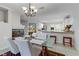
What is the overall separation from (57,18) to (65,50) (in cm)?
61

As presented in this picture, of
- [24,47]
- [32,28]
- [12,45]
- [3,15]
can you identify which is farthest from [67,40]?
[3,15]

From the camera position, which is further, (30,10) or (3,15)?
(30,10)

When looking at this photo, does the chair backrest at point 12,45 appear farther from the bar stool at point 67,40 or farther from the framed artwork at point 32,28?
the bar stool at point 67,40

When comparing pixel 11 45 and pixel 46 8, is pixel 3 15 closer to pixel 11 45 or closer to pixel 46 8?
pixel 11 45

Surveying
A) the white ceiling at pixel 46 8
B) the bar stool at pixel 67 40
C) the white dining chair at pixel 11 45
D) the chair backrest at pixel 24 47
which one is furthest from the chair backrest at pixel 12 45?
the bar stool at pixel 67 40

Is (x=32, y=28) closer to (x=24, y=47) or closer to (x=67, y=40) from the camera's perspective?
(x=24, y=47)

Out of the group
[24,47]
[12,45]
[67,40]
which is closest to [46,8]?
[67,40]

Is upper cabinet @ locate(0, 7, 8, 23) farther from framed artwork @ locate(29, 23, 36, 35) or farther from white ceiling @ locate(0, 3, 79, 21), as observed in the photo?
framed artwork @ locate(29, 23, 36, 35)

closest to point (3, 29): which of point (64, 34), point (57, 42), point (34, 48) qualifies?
point (34, 48)

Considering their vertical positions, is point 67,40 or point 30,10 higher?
point 30,10

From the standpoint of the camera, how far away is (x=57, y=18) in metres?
1.68

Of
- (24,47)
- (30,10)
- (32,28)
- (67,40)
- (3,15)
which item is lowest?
(24,47)

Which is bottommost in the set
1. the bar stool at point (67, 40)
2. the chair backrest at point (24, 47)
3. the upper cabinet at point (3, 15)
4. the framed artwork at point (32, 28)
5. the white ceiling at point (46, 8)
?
the chair backrest at point (24, 47)

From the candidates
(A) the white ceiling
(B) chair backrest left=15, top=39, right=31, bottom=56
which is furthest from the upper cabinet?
(B) chair backrest left=15, top=39, right=31, bottom=56
